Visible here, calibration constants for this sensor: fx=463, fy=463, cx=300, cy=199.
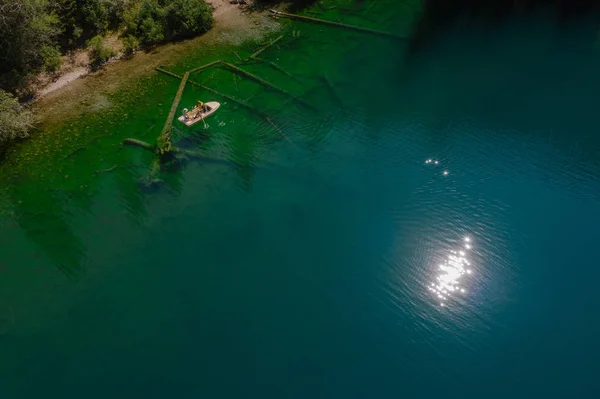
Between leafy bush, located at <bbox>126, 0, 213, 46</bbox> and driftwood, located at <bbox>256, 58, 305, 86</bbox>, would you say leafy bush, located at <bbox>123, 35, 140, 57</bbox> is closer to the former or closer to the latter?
leafy bush, located at <bbox>126, 0, 213, 46</bbox>

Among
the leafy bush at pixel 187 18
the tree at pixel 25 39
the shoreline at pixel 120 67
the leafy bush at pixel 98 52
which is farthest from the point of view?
the leafy bush at pixel 187 18

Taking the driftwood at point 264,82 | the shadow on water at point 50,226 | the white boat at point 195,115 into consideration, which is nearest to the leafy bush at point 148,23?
the driftwood at point 264,82

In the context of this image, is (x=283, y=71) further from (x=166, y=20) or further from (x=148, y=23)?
(x=148, y=23)

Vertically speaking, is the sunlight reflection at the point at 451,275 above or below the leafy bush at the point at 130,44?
below

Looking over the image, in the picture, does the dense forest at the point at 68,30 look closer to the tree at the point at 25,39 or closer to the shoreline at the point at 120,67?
the tree at the point at 25,39

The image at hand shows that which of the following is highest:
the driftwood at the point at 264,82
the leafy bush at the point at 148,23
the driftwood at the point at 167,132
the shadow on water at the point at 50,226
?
the leafy bush at the point at 148,23

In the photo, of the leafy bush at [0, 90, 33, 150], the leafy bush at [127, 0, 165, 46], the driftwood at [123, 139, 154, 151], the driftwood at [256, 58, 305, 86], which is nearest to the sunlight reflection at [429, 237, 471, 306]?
the driftwood at [256, 58, 305, 86]

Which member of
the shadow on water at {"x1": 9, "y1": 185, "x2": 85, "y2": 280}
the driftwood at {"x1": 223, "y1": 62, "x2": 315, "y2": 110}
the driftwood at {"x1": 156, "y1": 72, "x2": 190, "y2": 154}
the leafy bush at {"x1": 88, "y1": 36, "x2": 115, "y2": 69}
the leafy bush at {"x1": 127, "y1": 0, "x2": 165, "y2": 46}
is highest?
the leafy bush at {"x1": 127, "y1": 0, "x2": 165, "y2": 46}

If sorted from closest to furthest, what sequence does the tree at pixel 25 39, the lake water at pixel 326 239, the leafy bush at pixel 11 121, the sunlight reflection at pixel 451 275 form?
the lake water at pixel 326 239 < the sunlight reflection at pixel 451 275 < the leafy bush at pixel 11 121 < the tree at pixel 25 39
